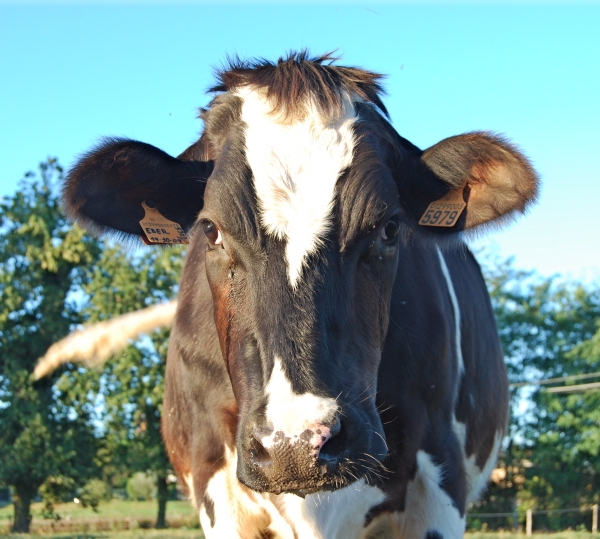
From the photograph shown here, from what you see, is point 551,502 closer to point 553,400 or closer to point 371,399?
point 553,400

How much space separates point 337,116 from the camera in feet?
11.4

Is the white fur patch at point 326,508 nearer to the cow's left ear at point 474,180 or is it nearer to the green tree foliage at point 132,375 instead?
the cow's left ear at point 474,180

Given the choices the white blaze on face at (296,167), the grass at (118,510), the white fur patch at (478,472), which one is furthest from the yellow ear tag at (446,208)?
the grass at (118,510)

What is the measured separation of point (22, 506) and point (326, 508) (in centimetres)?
2838

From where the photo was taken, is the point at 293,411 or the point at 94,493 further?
the point at 94,493

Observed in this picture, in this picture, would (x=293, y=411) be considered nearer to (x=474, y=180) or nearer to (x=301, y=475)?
(x=301, y=475)

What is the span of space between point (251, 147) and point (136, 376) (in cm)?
2519

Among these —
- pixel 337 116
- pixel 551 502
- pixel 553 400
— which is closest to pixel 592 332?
pixel 553 400

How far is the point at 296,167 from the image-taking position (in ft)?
10.5

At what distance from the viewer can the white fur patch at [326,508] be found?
12.5ft

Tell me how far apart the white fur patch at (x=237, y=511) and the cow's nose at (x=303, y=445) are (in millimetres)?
1402

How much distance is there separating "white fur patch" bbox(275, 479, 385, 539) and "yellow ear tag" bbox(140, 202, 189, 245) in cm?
135

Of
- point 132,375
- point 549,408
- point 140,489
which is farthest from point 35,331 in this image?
point 549,408

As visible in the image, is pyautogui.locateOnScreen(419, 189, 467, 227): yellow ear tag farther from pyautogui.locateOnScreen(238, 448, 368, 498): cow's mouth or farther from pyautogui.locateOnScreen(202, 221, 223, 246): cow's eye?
pyautogui.locateOnScreen(238, 448, 368, 498): cow's mouth
